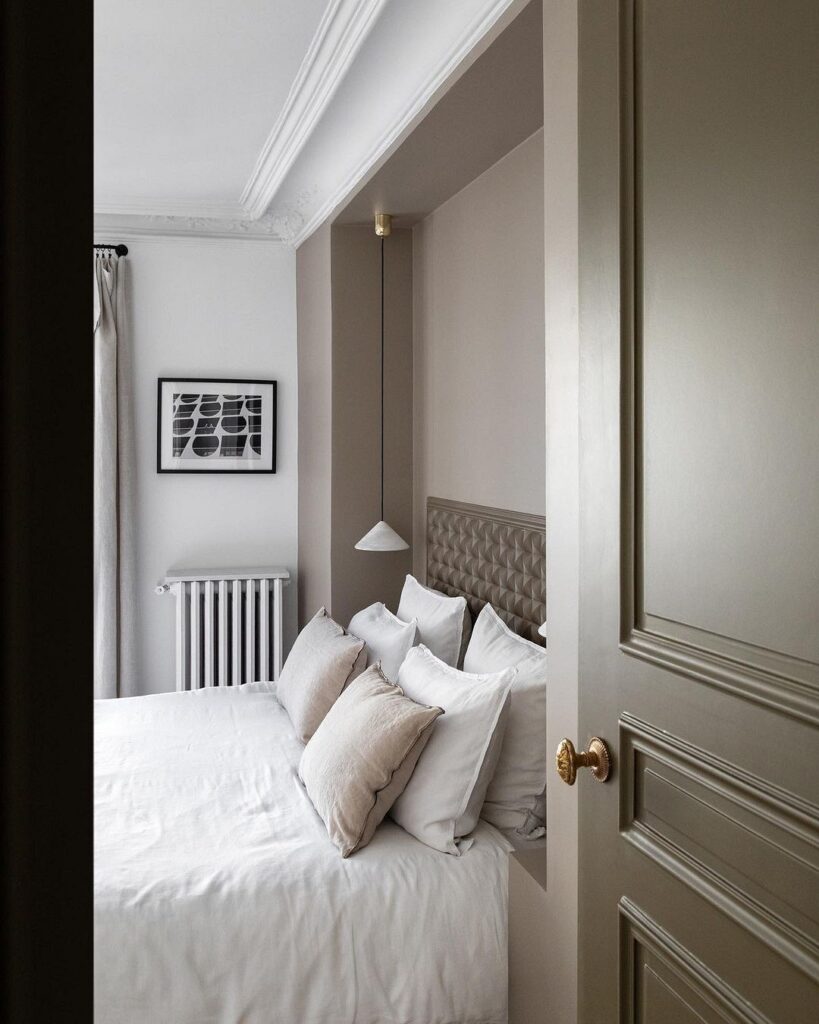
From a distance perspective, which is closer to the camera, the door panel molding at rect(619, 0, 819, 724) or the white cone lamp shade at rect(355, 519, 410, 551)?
the door panel molding at rect(619, 0, 819, 724)

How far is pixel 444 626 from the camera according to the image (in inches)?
123

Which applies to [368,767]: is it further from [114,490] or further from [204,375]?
[204,375]

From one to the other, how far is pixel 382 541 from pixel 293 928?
6.29ft

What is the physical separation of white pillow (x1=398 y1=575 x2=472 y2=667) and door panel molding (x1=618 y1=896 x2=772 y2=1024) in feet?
5.64

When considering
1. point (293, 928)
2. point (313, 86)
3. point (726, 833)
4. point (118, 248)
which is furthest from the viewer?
point (118, 248)

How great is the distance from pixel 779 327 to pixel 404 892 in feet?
5.09

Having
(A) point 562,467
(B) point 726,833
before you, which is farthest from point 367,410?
(B) point 726,833

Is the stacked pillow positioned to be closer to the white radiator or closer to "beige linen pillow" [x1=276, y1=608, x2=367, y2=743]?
"beige linen pillow" [x1=276, y1=608, x2=367, y2=743]

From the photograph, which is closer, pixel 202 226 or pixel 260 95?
pixel 260 95

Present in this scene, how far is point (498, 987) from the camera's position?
2027 millimetres

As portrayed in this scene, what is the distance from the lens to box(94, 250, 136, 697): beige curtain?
176 inches

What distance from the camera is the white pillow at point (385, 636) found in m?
3.12

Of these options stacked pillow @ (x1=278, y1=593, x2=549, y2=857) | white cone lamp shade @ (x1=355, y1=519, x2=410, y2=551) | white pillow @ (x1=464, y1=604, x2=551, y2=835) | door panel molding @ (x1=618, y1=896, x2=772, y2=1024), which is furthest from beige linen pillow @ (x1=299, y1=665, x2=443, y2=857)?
white cone lamp shade @ (x1=355, y1=519, x2=410, y2=551)
